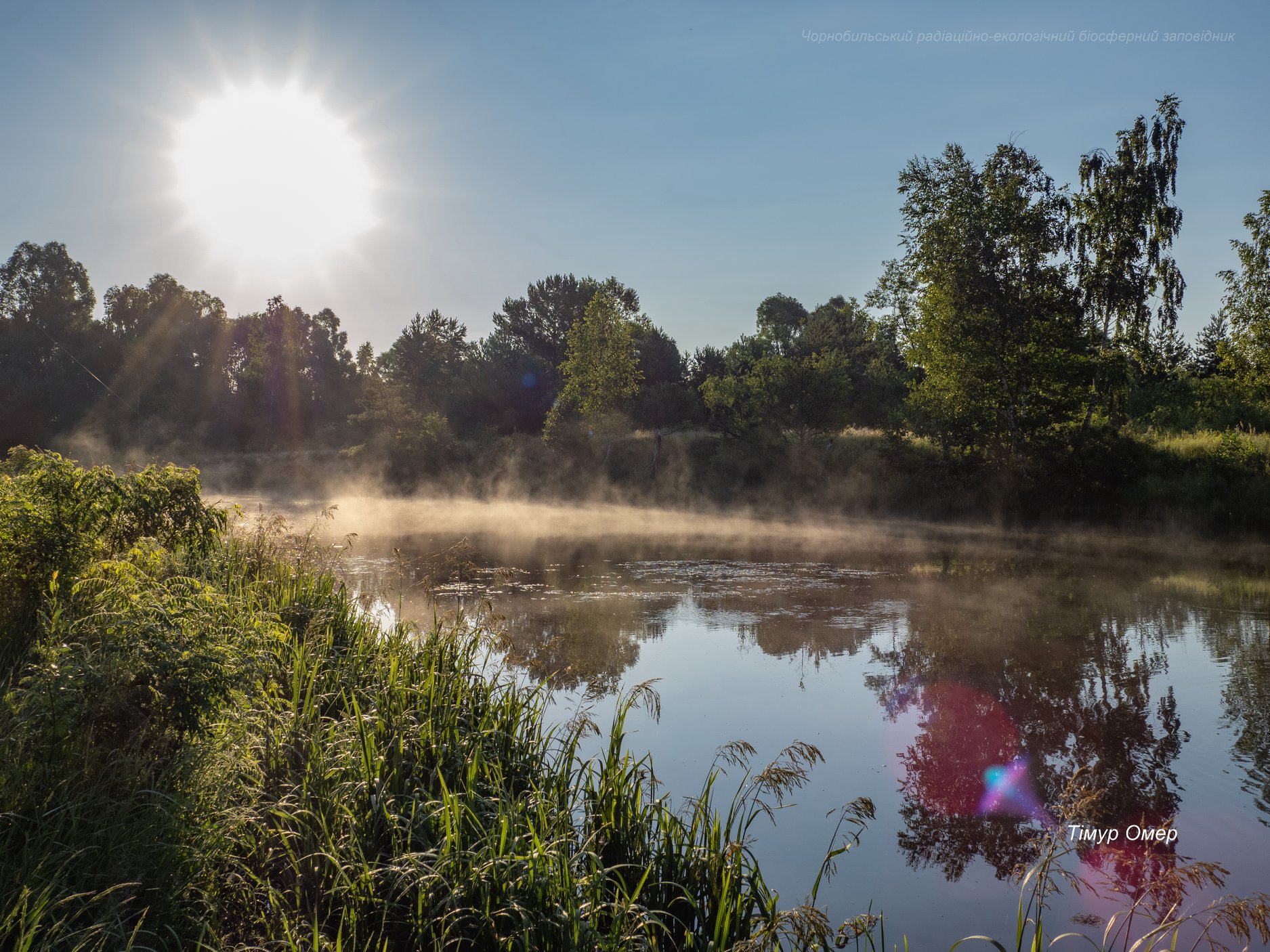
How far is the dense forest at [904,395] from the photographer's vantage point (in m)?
25.6

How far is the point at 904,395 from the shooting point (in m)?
48.4

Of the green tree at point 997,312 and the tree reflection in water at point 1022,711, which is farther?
the green tree at point 997,312

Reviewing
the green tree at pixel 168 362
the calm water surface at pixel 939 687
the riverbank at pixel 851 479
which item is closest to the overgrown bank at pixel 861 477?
the riverbank at pixel 851 479

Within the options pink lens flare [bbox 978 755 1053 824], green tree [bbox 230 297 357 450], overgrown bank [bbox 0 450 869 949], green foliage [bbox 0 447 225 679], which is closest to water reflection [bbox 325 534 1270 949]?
pink lens flare [bbox 978 755 1053 824]

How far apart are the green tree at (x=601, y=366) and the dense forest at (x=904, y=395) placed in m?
0.13

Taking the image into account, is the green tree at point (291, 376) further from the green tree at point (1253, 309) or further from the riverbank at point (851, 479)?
the green tree at point (1253, 309)

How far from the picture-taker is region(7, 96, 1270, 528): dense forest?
25.6 m

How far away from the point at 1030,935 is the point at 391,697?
14.3ft

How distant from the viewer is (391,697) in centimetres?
605

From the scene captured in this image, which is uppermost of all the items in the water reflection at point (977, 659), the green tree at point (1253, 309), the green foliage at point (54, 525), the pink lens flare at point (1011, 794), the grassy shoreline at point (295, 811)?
the green tree at point (1253, 309)

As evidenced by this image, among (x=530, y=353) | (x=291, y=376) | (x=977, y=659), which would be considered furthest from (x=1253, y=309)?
(x=291, y=376)

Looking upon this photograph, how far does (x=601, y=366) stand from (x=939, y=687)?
3118cm

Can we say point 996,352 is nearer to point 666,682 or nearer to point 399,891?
point 666,682

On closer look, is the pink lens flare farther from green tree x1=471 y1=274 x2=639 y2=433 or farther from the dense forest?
green tree x1=471 y1=274 x2=639 y2=433
